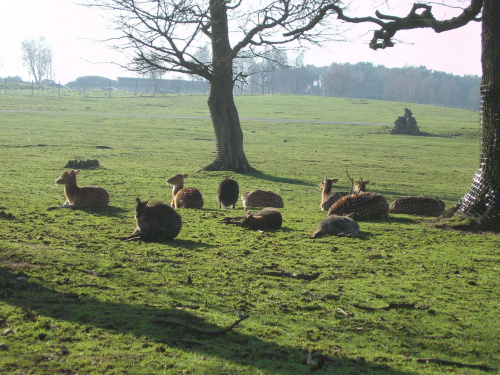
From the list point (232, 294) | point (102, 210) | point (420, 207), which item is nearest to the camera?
point (232, 294)

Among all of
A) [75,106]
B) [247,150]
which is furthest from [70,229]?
[75,106]

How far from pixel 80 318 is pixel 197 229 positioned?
16.6 feet

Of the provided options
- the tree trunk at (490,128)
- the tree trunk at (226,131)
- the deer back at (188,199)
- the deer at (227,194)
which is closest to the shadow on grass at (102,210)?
the deer back at (188,199)

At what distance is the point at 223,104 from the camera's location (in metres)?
21.6

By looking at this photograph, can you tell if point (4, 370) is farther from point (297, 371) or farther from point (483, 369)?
point (483, 369)

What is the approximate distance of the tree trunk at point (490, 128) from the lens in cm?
976

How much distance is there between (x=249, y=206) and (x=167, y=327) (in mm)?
8946

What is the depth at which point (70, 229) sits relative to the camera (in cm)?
931

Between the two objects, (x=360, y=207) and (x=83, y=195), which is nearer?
(x=360, y=207)

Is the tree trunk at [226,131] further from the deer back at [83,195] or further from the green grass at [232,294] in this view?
the deer back at [83,195]

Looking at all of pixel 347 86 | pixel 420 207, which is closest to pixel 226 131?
A: pixel 420 207

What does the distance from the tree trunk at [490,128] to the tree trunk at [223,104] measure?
11.6 m

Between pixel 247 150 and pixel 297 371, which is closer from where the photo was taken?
pixel 297 371

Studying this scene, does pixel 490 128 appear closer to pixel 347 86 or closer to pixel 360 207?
pixel 360 207
